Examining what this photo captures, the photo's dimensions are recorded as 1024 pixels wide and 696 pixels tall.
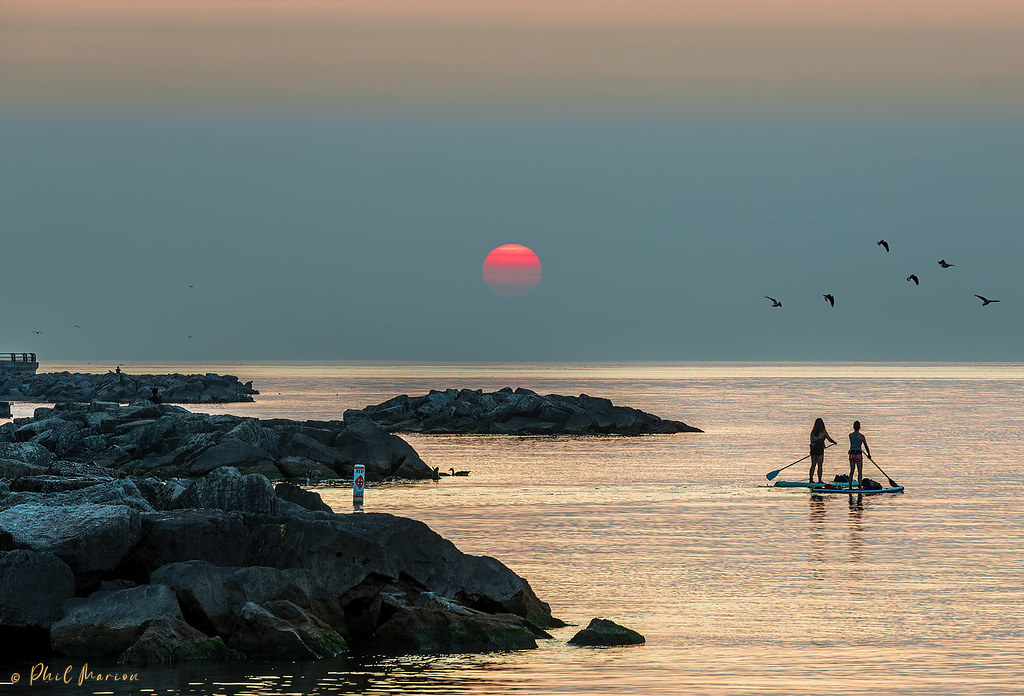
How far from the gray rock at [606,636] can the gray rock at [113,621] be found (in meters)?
5.57

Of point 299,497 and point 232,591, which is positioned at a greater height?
point 299,497

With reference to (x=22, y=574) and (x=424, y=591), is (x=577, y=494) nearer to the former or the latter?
(x=424, y=591)

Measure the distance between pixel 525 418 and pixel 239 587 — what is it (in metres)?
63.6

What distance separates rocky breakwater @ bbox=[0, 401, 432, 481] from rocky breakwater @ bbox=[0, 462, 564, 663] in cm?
2316

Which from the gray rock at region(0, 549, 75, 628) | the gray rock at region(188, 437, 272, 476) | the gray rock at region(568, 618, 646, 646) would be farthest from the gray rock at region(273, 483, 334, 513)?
the gray rock at region(188, 437, 272, 476)

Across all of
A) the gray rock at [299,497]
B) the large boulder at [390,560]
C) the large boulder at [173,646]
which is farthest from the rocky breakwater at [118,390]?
the large boulder at [173,646]

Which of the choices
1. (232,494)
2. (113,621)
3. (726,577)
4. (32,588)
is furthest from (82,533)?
(726,577)

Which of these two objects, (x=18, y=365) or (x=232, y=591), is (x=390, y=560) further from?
(x=18, y=365)

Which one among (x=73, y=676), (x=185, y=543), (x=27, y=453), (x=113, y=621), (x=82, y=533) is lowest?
(x=73, y=676)

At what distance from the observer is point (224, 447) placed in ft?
146

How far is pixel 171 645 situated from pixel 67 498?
17.4ft

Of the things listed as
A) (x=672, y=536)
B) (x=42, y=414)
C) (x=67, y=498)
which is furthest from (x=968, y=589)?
(x=42, y=414)

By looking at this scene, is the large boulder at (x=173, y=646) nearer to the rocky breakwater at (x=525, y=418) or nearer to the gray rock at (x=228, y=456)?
the gray rock at (x=228, y=456)

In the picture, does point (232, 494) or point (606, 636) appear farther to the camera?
point (232, 494)
